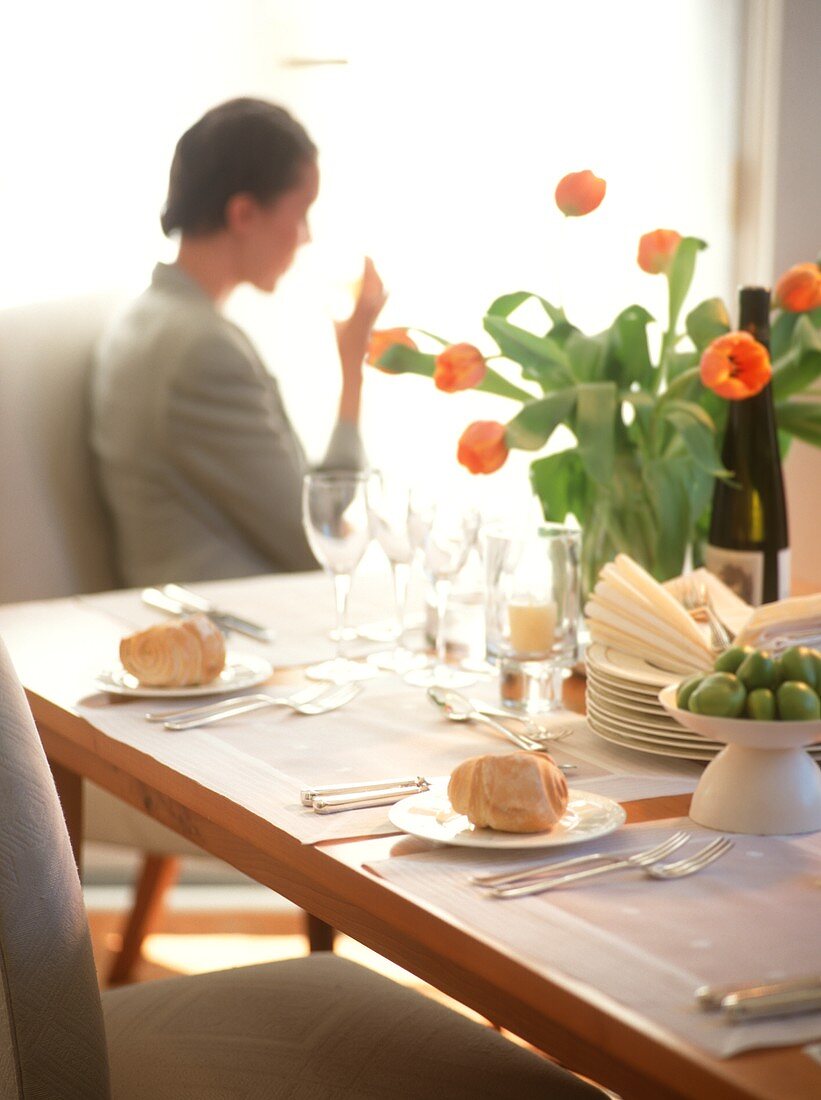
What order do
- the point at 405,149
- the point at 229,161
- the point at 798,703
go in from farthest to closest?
the point at 405,149, the point at 229,161, the point at 798,703

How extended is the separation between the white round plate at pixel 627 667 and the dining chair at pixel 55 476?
126 cm

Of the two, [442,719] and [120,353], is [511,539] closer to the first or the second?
[442,719]

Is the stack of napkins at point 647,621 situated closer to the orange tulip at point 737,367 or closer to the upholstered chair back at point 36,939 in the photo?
the orange tulip at point 737,367

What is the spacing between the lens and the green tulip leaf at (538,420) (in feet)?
4.66

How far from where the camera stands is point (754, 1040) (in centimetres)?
69

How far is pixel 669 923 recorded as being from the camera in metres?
0.83

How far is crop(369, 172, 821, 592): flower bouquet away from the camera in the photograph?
1.43 metres

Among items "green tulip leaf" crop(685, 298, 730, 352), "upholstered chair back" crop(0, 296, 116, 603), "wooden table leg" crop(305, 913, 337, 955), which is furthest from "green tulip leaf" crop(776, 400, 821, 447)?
"upholstered chair back" crop(0, 296, 116, 603)

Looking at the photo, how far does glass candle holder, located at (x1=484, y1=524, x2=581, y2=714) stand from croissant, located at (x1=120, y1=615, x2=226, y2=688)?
0.79 ft

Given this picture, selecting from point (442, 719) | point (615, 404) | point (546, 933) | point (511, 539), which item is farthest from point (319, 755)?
point (615, 404)

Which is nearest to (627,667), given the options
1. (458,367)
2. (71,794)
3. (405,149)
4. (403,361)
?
(458,367)

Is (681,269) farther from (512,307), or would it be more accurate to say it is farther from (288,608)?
(288,608)

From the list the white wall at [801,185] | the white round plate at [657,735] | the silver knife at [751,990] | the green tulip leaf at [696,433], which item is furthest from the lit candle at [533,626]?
the white wall at [801,185]

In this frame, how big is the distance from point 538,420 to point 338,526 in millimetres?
208
